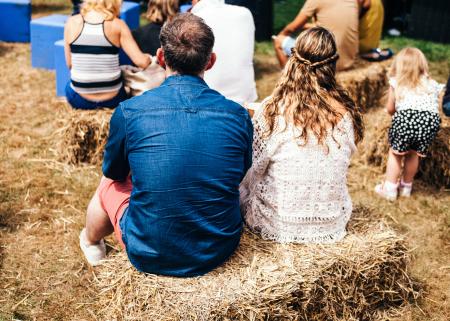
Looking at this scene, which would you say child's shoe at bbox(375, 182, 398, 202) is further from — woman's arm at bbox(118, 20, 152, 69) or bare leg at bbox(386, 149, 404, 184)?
woman's arm at bbox(118, 20, 152, 69)

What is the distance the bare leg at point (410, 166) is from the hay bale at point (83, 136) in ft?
8.49

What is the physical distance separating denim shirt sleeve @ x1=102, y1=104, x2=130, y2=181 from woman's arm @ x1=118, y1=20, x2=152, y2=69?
202 cm

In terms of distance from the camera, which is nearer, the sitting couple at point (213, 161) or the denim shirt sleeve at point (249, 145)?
the sitting couple at point (213, 161)

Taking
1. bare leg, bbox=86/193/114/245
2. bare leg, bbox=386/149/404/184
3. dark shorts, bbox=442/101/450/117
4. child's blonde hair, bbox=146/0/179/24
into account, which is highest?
child's blonde hair, bbox=146/0/179/24

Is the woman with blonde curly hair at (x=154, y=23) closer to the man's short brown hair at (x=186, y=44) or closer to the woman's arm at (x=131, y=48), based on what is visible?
the woman's arm at (x=131, y=48)

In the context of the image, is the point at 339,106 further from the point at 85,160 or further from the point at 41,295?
the point at 85,160

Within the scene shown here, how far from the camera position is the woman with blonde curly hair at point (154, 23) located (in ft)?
16.4

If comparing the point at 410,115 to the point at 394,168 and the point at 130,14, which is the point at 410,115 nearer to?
the point at 394,168

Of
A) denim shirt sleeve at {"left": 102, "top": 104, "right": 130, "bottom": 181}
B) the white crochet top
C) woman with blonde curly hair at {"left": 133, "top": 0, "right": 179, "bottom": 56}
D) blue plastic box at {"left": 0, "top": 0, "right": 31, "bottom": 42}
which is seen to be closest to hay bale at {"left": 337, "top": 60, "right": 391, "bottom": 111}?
woman with blonde curly hair at {"left": 133, "top": 0, "right": 179, "bottom": 56}

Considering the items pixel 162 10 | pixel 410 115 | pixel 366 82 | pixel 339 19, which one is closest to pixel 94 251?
pixel 162 10

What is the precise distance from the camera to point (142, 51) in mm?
5305

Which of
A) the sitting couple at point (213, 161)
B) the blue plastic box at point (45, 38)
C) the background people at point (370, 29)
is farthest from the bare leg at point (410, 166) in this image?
the blue plastic box at point (45, 38)

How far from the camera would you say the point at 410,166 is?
486 centimetres

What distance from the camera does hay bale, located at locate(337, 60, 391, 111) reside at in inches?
247
